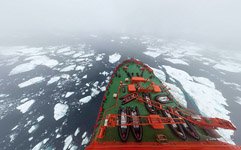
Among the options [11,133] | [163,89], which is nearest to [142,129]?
[163,89]

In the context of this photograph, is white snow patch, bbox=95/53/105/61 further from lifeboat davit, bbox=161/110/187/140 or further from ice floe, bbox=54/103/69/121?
lifeboat davit, bbox=161/110/187/140

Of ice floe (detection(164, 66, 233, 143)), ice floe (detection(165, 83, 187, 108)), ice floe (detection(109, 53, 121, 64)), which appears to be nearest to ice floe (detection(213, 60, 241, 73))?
ice floe (detection(164, 66, 233, 143))

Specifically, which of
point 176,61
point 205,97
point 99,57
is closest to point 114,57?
point 99,57

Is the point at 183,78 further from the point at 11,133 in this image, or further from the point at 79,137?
the point at 11,133

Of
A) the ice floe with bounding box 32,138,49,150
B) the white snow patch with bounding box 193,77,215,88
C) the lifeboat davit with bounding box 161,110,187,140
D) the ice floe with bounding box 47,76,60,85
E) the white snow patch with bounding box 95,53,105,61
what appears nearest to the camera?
the lifeboat davit with bounding box 161,110,187,140

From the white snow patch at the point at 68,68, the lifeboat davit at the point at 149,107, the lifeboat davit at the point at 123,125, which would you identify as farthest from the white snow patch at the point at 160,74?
the white snow patch at the point at 68,68

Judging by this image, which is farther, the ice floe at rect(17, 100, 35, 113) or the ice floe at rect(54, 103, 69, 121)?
the ice floe at rect(17, 100, 35, 113)
